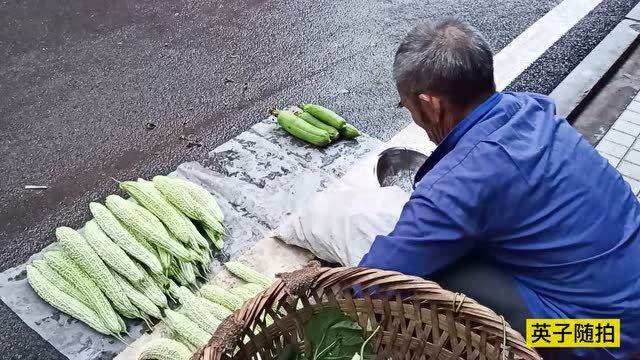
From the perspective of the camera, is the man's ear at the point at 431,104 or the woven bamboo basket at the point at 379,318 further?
the man's ear at the point at 431,104

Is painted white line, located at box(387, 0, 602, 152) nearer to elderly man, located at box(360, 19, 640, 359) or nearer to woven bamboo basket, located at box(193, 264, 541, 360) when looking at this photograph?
elderly man, located at box(360, 19, 640, 359)

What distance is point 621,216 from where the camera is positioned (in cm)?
231

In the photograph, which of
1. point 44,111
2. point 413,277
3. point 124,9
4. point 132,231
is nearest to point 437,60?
point 413,277

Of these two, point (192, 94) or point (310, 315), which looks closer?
point (310, 315)

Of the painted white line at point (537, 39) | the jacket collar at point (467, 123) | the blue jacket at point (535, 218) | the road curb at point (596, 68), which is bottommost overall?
the road curb at point (596, 68)

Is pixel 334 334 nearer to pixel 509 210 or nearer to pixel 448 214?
pixel 448 214

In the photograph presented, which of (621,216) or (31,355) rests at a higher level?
(621,216)

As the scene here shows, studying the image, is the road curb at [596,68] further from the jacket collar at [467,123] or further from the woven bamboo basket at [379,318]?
the woven bamboo basket at [379,318]

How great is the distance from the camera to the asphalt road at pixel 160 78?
13.4 ft

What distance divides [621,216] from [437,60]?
2.87ft

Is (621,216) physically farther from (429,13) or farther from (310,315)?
(429,13)

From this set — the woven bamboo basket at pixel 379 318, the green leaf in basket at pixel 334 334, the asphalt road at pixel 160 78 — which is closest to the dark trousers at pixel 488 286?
the woven bamboo basket at pixel 379 318

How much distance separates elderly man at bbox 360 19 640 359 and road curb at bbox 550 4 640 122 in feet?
8.44

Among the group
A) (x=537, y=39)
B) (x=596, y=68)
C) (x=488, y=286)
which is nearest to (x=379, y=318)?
(x=488, y=286)
